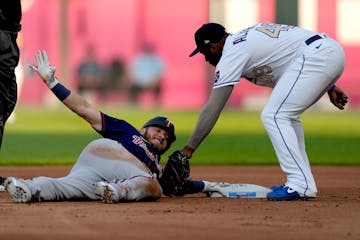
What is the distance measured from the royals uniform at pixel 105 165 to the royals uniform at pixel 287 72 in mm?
761

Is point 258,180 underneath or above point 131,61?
above

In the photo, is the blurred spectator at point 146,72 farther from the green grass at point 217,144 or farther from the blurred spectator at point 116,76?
the green grass at point 217,144

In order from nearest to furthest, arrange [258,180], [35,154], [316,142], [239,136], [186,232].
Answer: [186,232]
[258,180]
[35,154]
[316,142]
[239,136]

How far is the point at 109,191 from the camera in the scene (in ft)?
21.7

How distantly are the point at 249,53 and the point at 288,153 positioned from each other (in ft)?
2.65

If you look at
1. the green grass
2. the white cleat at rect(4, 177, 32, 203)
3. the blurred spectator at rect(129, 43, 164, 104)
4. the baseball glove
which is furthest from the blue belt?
the blurred spectator at rect(129, 43, 164, 104)

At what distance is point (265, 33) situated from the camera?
7.25 metres

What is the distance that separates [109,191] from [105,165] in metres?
0.36

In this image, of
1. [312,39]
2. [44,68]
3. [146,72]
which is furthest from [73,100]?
[146,72]

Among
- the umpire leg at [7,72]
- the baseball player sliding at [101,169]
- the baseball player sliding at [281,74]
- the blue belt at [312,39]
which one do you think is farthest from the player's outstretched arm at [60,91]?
the blue belt at [312,39]

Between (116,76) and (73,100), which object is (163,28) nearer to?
(116,76)

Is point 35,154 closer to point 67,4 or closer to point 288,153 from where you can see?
point 288,153

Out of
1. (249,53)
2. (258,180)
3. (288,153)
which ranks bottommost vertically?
(258,180)

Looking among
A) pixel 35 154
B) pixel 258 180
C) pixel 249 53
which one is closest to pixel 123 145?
pixel 249 53
